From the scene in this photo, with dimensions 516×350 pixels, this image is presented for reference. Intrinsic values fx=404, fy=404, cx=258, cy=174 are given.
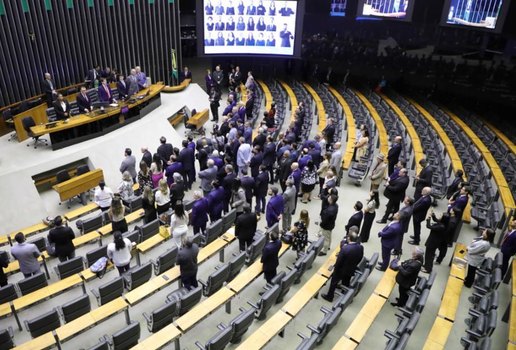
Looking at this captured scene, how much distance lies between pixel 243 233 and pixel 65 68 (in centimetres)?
1099

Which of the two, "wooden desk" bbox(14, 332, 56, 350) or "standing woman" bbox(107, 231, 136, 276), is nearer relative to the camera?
"wooden desk" bbox(14, 332, 56, 350)

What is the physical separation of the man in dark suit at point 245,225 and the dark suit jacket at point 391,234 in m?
2.28

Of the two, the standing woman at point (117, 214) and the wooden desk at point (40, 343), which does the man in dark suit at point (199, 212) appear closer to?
the standing woman at point (117, 214)

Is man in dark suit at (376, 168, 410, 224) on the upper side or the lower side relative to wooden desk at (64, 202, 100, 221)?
upper

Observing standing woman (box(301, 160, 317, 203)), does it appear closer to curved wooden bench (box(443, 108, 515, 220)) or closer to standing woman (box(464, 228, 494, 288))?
standing woman (box(464, 228, 494, 288))

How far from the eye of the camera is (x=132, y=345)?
5668 mm

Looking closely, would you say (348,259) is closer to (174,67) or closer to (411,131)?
(411,131)

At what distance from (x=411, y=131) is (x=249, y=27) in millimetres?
9237

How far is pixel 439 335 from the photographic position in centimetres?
566

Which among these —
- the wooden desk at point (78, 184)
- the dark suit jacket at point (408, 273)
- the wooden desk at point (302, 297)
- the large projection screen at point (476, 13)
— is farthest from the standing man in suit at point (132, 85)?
the large projection screen at point (476, 13)

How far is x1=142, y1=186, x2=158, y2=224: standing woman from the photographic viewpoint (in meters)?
8.07

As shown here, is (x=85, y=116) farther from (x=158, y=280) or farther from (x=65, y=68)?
(x=158, y=280)

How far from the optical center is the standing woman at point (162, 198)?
8156 mm

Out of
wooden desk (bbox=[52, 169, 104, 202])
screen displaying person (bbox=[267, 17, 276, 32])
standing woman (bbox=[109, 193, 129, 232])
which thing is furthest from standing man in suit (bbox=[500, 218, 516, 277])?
screen displaying person (bbox=[267, 17, 276, 32])
